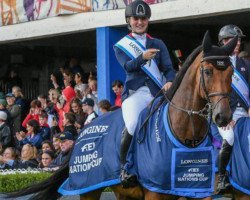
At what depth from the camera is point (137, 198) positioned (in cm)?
952

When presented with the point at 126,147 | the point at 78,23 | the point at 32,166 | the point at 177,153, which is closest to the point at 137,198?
the point at 126,147

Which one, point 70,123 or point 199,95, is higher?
point 199,95

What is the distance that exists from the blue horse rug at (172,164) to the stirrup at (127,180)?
11.1 inches

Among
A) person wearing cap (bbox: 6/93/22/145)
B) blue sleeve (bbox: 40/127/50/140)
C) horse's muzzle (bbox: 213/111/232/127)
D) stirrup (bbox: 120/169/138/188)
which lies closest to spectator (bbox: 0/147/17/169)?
blue sleeve (bbox: 40/127/50/140)

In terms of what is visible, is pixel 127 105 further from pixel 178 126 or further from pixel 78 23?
pixel 78 23

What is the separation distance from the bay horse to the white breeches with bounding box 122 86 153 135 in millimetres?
338

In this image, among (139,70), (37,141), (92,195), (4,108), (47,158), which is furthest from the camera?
(4,108)

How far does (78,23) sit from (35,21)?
1.40m

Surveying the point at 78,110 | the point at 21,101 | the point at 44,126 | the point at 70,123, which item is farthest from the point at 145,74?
the point at 21,101

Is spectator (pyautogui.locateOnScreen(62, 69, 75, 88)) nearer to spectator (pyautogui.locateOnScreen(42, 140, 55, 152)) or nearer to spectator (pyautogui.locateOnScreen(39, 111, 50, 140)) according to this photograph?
spectator (pyautogui.locateOnScreen(39, 111, 50, 140))

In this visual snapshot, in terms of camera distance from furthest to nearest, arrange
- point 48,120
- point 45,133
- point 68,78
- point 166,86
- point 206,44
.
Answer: point 68,78 → point 48,120 → point 45,133 → point 166,86 → point 206,44

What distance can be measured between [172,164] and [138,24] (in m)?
1.82

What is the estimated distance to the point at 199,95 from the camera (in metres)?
8.34

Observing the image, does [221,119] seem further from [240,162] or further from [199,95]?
[240,162]
